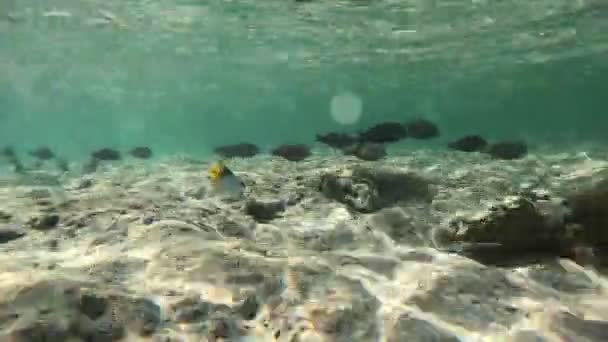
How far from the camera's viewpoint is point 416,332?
343 centimetres

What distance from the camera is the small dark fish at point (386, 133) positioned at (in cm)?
879

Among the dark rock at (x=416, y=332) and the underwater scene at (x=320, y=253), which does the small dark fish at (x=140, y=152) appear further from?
the dark rock at (x=416, y=332)

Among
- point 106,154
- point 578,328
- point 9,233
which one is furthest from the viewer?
point 106,154

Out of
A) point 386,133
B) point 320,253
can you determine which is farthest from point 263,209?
point 386,133

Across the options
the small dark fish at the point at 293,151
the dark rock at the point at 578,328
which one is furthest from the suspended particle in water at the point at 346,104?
the dark rock at the point at 578,328

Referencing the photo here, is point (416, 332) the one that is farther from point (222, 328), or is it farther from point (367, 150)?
point (367, 150)

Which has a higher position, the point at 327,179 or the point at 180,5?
the point at 180,5

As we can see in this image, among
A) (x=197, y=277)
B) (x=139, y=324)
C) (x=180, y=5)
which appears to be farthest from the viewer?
(x=180, y=5)

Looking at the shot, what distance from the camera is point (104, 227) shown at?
5617mm

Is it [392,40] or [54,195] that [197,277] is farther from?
[392,40]

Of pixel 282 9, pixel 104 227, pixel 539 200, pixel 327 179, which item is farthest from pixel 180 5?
pixel 539 200

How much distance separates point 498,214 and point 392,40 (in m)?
25.3

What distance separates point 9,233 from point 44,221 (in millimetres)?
429

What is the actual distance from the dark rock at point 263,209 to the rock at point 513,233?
2606 mm
